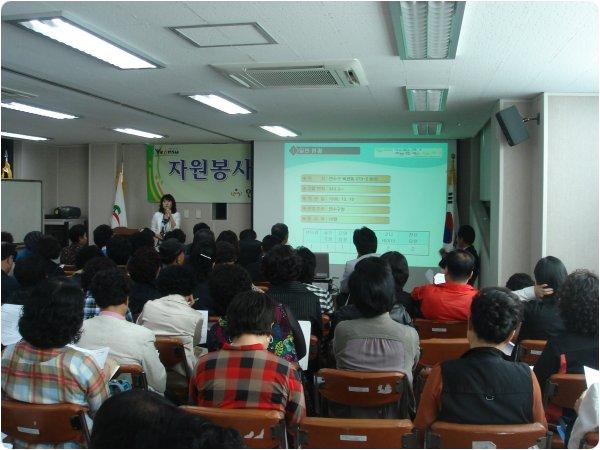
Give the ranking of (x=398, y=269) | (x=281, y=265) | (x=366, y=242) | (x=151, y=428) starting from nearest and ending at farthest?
1. (x=151, y=428)
2. (x=281, y=265)
3. (x=398, y=269)
4. (x=366, y=242)

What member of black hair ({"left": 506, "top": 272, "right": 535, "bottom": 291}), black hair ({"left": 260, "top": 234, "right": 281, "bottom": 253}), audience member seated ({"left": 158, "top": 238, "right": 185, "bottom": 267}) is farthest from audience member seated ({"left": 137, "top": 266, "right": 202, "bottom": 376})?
black hair ({"left": 260, "top": 234, "right": 281, "bottom": 253})

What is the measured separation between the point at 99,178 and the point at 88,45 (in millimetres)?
7276

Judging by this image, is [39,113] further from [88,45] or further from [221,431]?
[221,431]

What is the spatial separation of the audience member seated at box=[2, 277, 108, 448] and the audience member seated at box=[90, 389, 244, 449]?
1.10m

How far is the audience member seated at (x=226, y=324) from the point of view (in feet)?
9.09

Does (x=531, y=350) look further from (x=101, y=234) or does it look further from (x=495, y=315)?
(x=101, y=234)

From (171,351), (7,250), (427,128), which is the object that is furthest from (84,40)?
(427,128)

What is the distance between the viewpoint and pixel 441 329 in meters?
3.55

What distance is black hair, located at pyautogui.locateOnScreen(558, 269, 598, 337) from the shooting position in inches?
95.9

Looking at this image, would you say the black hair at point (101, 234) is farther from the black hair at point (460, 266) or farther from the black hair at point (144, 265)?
the black hair at point (460, 266)

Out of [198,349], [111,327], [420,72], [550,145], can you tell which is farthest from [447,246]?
[111,327]

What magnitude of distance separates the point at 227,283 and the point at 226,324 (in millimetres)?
450

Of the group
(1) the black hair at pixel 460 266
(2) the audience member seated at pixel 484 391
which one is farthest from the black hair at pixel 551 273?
(2) the audience member seated at pixel 484 391

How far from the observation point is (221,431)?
104 centimetres
